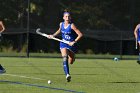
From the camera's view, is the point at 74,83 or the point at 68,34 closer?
the point at 74,83

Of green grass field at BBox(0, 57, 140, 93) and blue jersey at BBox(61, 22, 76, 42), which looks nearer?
green grass field at BBox(0, 57, 140, 93)

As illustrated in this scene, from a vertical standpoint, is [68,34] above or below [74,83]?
above

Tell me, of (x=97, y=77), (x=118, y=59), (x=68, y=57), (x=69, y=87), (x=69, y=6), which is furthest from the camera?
(x=69, y=6)

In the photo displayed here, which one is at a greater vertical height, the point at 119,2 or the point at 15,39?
the point at 119,2

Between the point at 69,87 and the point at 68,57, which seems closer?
the point at 69,87

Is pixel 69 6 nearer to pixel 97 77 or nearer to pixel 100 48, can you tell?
pixel 100 48

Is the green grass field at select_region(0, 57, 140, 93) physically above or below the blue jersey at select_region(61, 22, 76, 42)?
below

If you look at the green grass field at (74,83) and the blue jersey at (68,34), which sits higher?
the blue jersey at (68,34)

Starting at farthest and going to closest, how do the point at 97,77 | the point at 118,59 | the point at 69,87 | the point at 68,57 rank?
the point at 118,59 → the point at 97,77 → the point at 68,57 → the point at 69,87

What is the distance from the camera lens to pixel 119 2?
29359mm

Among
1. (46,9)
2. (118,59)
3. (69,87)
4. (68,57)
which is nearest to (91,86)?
(69,87)

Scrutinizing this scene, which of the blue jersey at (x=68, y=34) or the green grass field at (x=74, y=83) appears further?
the blue jersey at (x=68, y=34)

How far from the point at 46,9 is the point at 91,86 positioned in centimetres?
1560

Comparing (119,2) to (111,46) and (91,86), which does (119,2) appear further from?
(91,86)
